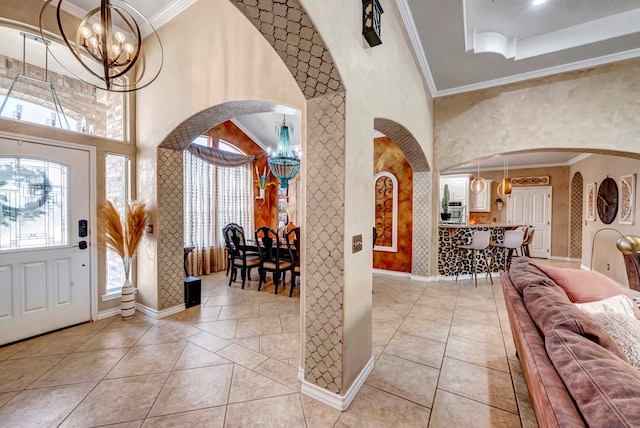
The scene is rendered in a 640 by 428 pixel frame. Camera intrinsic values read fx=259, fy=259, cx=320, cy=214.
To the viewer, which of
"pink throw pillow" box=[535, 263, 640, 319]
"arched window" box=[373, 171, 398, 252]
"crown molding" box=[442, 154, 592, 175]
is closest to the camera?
"pink throw pillow" box=[535, 263, 640, 319]

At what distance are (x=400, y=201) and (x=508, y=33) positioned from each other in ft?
10.4

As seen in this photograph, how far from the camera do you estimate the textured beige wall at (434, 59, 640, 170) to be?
375cm

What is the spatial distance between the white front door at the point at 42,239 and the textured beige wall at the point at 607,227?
301 inches

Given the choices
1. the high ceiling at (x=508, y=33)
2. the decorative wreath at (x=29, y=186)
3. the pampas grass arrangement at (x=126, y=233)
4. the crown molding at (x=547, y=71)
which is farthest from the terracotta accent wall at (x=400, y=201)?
the decorative wreath at (x=29, y=186)

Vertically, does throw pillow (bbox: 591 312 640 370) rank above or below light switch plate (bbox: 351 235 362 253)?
below

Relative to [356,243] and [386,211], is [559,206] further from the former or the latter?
[356,243]

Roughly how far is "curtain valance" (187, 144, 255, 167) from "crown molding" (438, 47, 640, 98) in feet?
14.6

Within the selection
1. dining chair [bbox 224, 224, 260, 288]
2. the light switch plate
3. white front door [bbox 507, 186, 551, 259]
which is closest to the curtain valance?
dining chair [bbox 224, 224, 260, 288]

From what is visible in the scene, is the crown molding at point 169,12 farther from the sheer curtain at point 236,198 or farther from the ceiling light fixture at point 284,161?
the sheer curtain at point 236,198

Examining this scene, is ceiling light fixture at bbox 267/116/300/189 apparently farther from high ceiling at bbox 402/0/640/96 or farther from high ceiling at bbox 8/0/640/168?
high ceiling at bbox 402/0/640/96

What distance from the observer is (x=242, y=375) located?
2.25m

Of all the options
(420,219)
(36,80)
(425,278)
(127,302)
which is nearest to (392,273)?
(425,278)

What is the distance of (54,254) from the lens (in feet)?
9.86

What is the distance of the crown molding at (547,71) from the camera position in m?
3.69
